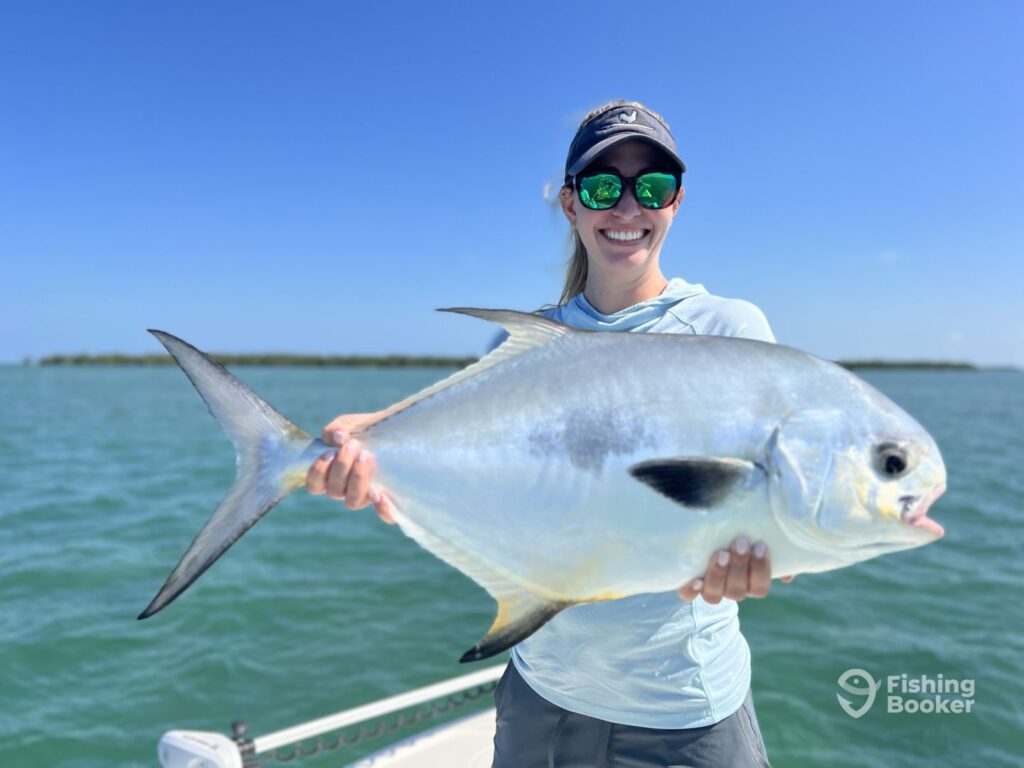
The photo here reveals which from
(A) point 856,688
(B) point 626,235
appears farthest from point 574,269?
(A) point 856,688

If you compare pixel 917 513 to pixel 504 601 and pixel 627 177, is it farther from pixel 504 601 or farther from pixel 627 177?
pixel 627 177

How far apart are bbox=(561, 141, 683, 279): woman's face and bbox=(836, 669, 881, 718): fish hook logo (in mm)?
6119

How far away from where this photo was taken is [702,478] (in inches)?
68.7

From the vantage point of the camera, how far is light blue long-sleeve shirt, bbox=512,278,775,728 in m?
2.12

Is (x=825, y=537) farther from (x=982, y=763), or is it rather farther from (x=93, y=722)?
(x=93, y=722)

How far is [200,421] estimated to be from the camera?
30453mm

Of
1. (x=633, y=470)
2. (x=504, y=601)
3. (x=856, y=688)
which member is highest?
(x=633, y=470)

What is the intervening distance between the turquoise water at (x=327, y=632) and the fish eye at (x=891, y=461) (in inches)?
206

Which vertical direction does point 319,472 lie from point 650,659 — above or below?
above

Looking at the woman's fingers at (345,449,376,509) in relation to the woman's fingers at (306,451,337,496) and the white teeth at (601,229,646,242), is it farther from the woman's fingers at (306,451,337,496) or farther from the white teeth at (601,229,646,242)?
the white teeth at (601,229,646,242)

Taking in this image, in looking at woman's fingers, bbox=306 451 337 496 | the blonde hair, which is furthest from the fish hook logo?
woman's fingers, bbox=306 451 337 496

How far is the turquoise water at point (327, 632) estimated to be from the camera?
20.4ft

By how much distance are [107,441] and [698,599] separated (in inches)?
1004

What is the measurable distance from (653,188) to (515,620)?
5.03 ft
